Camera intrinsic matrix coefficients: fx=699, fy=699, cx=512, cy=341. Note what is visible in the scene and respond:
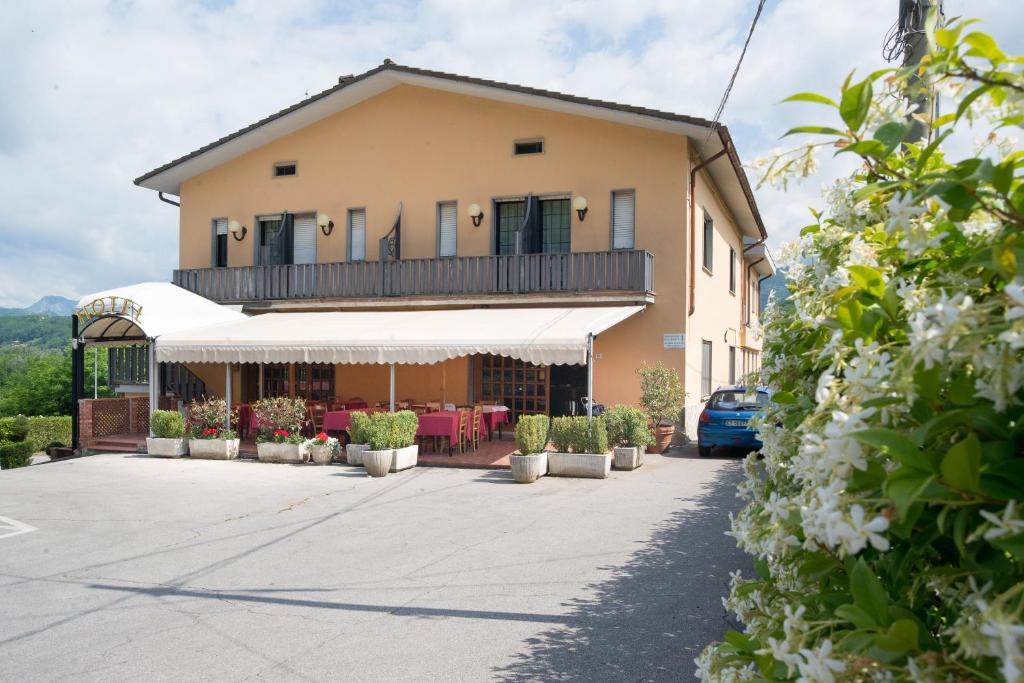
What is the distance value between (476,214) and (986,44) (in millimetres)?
17380

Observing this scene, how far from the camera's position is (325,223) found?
19.9 metres

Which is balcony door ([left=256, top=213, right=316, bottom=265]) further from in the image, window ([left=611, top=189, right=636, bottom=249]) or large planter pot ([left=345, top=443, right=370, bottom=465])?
window ([left=611, top=189, right=636, bottom=249])

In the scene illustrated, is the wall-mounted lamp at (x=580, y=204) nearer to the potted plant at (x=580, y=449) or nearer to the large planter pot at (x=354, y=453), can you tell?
the potted plant at (x=580, y=449)

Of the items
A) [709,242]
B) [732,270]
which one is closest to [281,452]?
[709,242]

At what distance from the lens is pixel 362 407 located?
17.8 metres

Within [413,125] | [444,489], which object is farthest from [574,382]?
[413,125]

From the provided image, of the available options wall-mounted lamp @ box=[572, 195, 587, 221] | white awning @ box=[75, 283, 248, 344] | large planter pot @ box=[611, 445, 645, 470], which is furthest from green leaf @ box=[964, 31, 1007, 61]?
white awning @ box=[75, 283, 248, 344]

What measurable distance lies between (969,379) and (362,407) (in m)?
17.3

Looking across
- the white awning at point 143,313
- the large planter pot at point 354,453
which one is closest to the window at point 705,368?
the large planter pot at point 354,453

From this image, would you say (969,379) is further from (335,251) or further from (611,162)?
(335,251)

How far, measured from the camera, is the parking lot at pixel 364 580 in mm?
4727

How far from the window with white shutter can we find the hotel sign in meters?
5.22

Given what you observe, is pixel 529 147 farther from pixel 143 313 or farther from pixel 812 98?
pixel 812 98

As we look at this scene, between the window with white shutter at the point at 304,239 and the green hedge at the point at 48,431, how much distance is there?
997cm
